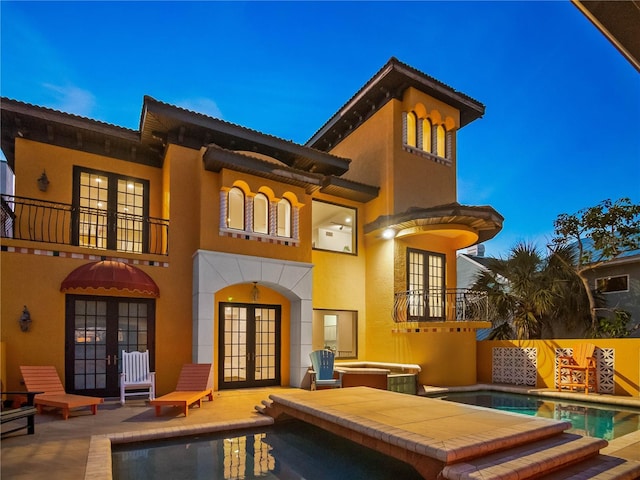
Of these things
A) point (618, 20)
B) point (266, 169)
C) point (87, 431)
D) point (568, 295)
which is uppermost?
point (266, 169)

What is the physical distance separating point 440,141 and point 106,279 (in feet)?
40.5

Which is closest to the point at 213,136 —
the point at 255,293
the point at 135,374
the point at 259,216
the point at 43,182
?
the point at 259,216

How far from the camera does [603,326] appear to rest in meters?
14.4

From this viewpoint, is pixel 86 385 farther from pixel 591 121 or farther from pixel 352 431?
pixel 591 121

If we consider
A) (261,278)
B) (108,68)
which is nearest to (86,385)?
(261,278)

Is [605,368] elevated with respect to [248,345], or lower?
lower

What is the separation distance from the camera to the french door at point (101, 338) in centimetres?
1013

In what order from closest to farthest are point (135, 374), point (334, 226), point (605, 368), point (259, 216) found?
point (135, 374)
point (605, 368)
point (259, 216)
point (334, 226)

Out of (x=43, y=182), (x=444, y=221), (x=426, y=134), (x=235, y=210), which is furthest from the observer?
(x=426, y=134)

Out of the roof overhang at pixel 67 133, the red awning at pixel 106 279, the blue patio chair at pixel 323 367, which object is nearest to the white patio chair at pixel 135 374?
the red awning at pixel 106 279

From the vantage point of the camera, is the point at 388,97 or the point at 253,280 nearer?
the point at 253,280

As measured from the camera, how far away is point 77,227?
11664 mm

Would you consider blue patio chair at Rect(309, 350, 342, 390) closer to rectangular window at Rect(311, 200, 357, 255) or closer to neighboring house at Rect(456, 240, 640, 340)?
rectangular window at Rect(311, 200, 357, 255)

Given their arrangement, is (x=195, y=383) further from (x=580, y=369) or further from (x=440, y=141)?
(x=440, y=141)
